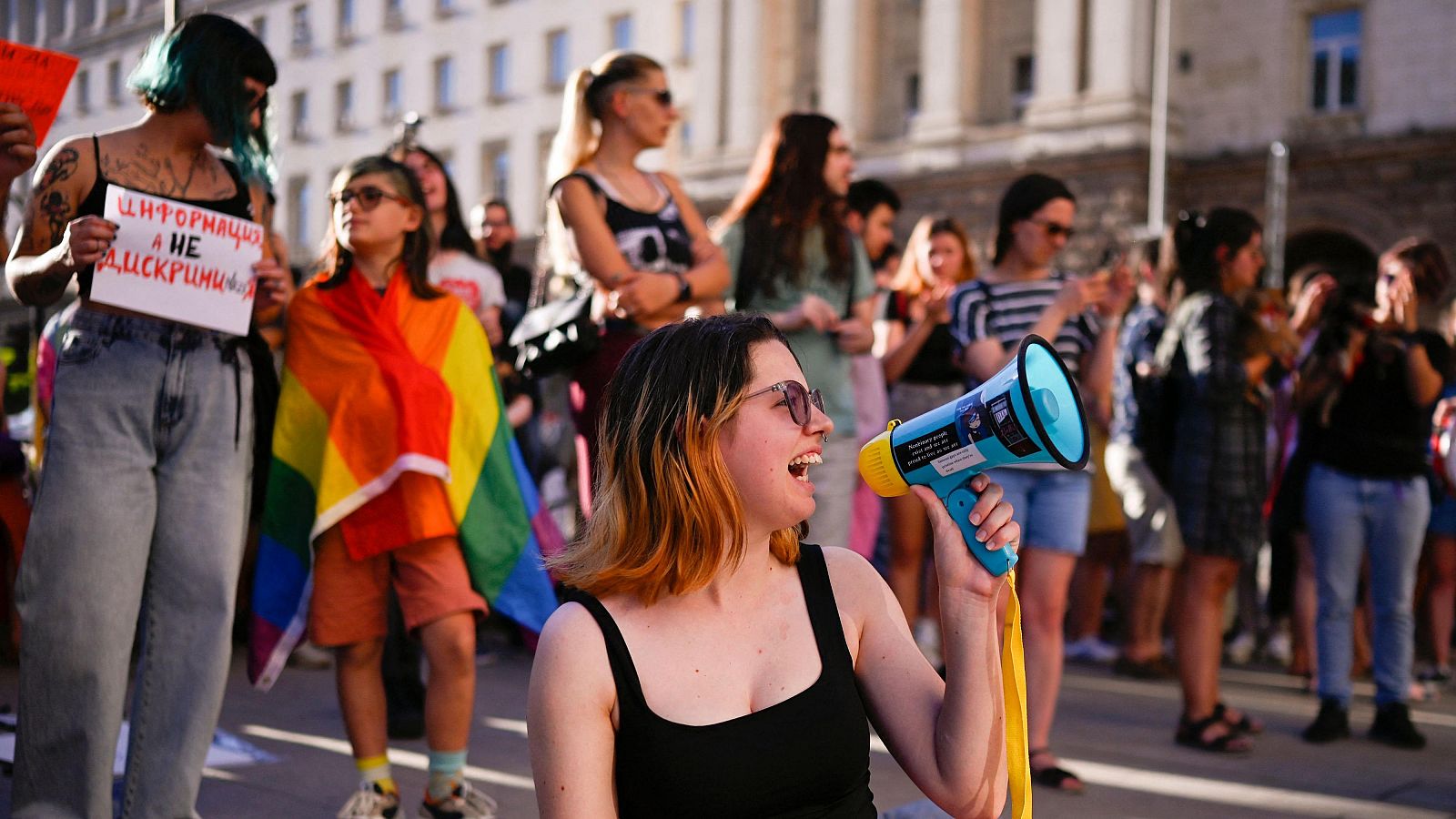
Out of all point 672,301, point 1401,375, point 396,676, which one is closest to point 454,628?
point 672,301

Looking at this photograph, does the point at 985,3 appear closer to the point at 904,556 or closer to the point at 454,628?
the point at 904,556

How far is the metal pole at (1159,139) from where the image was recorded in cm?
2627

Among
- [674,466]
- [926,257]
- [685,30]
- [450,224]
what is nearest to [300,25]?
[926,257]

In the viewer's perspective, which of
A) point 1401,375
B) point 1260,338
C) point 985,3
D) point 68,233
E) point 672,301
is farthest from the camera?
point 985,3

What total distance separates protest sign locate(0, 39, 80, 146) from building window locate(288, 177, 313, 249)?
10.5 m

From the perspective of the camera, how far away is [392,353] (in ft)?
13.3

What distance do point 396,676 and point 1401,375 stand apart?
4089 millimetres

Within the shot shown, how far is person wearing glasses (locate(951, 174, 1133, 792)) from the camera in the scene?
4777 millimetres

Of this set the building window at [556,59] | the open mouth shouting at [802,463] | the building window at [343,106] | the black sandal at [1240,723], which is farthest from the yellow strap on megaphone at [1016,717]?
the building window at [556,59]

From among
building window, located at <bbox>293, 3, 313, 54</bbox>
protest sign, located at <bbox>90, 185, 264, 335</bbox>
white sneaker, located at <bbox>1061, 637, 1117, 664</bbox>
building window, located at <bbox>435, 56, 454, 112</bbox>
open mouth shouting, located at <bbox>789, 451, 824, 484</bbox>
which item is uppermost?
building window, located at <bbox>435, 56, 454, 112</bbox>

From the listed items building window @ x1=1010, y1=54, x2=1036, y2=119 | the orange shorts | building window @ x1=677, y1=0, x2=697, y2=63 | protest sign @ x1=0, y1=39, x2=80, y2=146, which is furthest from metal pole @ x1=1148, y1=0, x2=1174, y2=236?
protest sign @ x1=0, y1=39, x2=80, y2=146

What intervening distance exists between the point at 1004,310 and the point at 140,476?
110 inches

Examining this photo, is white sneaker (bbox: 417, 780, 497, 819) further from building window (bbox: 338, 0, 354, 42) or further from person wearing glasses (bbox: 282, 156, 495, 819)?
building window (bbox: 338, 0, 354, 42)

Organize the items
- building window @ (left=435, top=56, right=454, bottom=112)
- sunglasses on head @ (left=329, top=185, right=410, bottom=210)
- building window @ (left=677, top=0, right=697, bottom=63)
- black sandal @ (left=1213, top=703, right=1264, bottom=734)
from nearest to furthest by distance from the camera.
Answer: sunglasses on head @ (left=329, top=185, right=410, bottom=210), black sandal @ (left=1213, top=703, right=1264, bottom=734), building window @ (left=677, top=0, right=697, bottom=63), building window @ (left=435, top=56, right=454, bottom=112)
